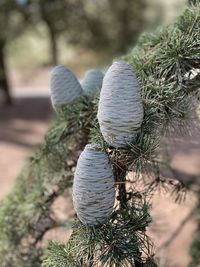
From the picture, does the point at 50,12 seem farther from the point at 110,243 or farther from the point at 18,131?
the point at 110,243

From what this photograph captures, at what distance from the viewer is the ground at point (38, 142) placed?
1141 millimetres

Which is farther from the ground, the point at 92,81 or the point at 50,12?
the point at 50,12

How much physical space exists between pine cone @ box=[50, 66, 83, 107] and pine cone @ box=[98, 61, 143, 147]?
24 centimetres

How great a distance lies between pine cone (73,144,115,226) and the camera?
0.59m

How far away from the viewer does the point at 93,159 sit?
59 centimetres

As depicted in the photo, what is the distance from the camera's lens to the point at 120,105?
0.59 metres

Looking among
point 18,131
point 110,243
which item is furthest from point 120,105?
point 18,131

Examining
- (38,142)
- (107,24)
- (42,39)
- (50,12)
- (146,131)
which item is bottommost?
(146,131)

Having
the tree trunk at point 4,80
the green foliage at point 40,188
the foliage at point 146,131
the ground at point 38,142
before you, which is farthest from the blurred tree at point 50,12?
the foliage at point 146,131

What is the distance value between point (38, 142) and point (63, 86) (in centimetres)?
52

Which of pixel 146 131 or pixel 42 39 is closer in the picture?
pixel 146 131

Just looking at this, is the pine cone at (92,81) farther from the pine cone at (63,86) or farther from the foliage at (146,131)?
the foliage at (146,131)

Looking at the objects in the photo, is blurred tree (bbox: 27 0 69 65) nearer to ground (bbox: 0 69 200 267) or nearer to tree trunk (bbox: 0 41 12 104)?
tree trunk (bbox: 0 41 12 104)

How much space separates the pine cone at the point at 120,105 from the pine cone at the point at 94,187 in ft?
0.12
